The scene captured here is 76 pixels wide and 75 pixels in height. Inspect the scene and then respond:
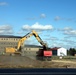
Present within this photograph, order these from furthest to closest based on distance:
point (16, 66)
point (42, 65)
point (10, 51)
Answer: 1. point (10, 51)
2. point (42, 65)
3. point (16, 66)

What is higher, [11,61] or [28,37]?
[28,37]

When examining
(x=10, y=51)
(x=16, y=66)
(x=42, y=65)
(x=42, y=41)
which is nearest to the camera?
(x=16, y=66)

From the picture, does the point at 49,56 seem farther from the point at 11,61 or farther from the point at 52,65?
the point at 11,61

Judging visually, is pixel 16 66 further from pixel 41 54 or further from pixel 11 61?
pixel 41 54

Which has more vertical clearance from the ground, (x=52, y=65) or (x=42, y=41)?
(x=42, y=41)

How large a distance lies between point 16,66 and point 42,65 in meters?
16.5

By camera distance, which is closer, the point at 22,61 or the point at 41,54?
the point at 22,61

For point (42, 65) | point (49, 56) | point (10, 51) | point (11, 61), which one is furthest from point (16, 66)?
point (49, 56)

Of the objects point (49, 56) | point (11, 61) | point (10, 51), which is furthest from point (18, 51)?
point (11, 61)

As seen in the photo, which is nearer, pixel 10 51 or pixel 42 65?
pixel 42 65

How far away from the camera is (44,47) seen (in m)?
183

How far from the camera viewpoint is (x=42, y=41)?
598 feet

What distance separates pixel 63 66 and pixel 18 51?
3136cm

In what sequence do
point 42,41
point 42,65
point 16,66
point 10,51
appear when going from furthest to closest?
point 42,41 → point 10,51 → point 42,65 → point 16,66
